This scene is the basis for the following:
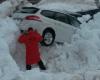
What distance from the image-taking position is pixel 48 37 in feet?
61.0

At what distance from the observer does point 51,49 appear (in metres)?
18.5

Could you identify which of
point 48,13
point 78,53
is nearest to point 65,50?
point 78,53

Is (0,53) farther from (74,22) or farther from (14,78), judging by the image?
(74,22)

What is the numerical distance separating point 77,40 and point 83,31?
63cm

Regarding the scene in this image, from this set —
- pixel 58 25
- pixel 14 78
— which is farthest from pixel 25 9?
pixel 14 78

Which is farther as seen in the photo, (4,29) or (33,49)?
(4,29)

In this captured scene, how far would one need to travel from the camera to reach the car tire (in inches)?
726

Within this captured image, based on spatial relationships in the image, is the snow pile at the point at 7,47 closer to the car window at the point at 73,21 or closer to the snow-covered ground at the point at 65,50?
the snow-covered ground at the point at 65,50

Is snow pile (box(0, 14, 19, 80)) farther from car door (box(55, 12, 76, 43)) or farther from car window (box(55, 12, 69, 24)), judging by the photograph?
car window (box(55, 12, 69, 24))

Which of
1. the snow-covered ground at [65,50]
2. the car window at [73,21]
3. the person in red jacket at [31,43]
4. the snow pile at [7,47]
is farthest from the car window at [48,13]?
the person in red jacket at [31,43]

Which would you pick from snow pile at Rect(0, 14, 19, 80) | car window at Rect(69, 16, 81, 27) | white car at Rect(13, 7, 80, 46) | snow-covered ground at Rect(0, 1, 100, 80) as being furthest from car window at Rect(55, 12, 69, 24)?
snow pile at Rect(0, 14, 19, 80)

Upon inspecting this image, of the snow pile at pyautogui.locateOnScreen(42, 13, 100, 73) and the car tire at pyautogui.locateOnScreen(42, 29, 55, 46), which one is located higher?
the car tire at pyautogui.locateOnScreen(42, 29, 55, 46)

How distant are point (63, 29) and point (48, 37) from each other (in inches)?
41.7

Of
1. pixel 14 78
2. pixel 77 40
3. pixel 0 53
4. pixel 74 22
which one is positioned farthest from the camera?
pixel 74 22
